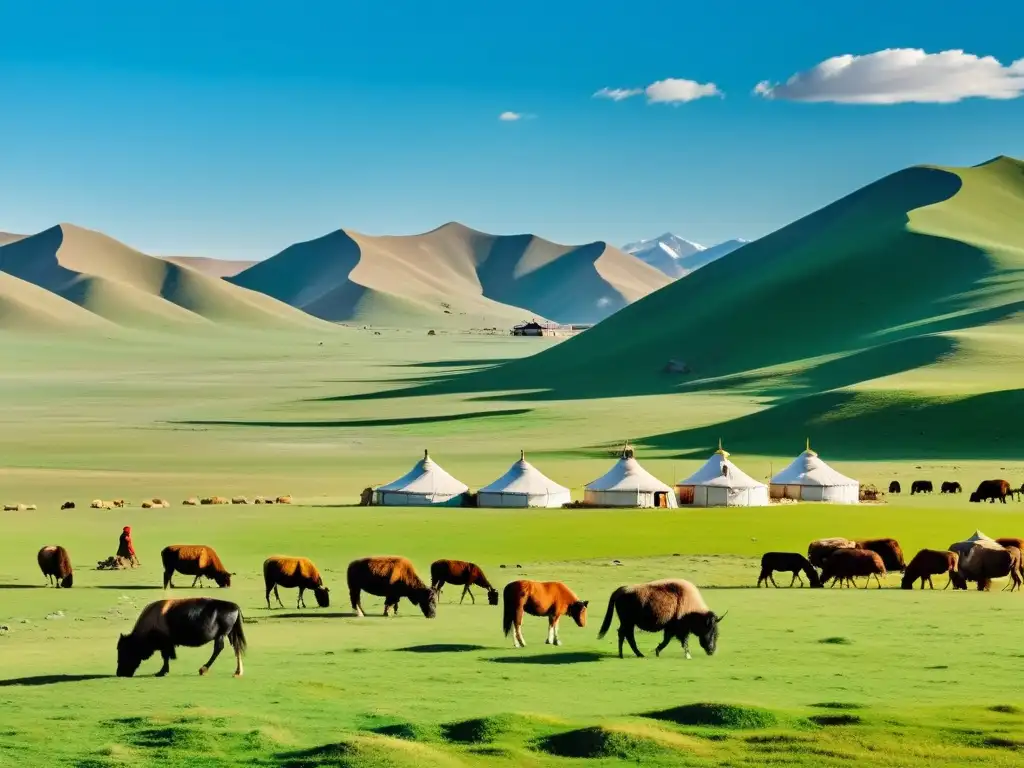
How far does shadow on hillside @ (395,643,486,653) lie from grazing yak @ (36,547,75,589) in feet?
40.1

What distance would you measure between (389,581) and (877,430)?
243ft

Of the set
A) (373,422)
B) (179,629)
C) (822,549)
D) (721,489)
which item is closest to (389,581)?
(179,629)

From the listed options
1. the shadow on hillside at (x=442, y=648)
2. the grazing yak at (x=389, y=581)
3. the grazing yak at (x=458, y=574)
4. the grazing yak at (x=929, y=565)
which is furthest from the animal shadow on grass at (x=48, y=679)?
the grazing yak at (x=929, y=565)

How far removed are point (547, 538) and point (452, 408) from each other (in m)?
92.3

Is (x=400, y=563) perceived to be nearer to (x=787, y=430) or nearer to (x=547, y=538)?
(x=547, y=538)

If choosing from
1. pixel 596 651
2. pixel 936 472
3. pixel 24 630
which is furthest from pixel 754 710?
pixel 936 472

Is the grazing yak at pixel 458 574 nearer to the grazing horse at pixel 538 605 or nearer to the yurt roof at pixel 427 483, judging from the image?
the grazing horse at pixel 538 605

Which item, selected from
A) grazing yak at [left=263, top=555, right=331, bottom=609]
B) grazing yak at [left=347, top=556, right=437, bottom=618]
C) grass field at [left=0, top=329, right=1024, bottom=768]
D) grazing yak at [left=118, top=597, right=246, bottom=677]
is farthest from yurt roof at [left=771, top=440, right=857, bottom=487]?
grazing yak at [left=118, top=597, right=246, bottom=677]

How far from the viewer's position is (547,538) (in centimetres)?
4997

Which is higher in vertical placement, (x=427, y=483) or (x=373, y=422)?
(x=373, y=422)

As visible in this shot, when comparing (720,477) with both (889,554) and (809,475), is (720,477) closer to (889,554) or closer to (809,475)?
(809,475)

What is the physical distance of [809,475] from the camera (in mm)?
64375

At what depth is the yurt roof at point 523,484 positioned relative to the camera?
2351 inches

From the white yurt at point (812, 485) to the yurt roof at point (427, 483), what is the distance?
13233 millimetres
